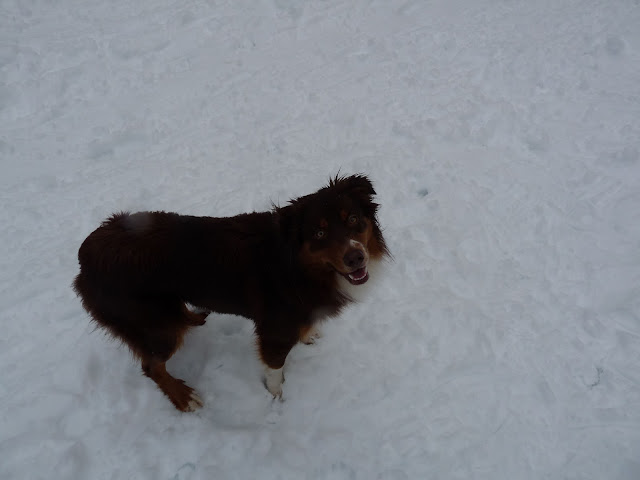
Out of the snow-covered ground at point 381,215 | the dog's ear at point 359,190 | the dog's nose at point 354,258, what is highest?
the dog's ear at point 359,190

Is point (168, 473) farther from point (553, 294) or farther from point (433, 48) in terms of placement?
point (433, 48)

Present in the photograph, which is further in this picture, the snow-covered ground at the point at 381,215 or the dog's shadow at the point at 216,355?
the dog's shadow at the point at 216,355

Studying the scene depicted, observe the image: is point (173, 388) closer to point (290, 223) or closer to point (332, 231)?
point (290, 223)

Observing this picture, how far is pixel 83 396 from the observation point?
11.9 ft

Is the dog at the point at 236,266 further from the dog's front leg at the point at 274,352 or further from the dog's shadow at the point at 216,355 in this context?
the dog's shadow at the point at 216,355

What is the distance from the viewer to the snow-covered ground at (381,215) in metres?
3.43

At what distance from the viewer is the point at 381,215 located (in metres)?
5.09

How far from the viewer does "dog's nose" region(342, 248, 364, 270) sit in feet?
9.29

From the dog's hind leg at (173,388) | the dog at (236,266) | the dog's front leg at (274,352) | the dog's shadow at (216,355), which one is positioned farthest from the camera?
the dog's shadow at (216,355)

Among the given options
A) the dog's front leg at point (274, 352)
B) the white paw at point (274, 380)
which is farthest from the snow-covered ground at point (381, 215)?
the dog's front leg at point (274, 352)

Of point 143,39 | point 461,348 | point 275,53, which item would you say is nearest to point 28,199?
point 143,39

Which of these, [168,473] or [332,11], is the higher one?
[332,11]

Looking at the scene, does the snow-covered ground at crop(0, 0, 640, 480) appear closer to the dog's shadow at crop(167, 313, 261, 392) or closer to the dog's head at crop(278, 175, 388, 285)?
the dog's shadow at crop(167, 313, 261, 392)

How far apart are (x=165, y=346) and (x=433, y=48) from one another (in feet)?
22.6
